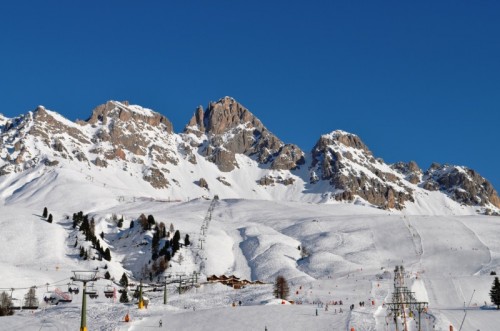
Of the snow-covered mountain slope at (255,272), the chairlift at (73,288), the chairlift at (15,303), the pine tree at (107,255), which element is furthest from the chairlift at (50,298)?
the pine tree at (107,255)

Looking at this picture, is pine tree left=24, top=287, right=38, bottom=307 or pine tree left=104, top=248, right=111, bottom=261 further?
pine tree left=104, top=248, right=111, bottom=261

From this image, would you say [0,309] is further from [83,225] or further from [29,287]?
[83,225]

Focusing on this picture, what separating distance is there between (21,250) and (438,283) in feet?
340

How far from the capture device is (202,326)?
67938mm

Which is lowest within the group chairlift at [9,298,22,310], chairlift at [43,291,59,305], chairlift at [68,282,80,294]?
chairlift at [9,298,22,310]

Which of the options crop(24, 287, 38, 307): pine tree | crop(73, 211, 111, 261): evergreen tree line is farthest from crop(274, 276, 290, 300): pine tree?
crop(73, 211, 111, 261): evergreen tree line

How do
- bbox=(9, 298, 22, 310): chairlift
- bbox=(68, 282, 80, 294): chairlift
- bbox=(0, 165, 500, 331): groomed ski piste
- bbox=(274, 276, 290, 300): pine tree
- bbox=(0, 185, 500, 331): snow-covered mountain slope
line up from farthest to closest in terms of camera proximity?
bbox=(68, 282, 80, 294): chairlift
bbox=(9, 298, 22, 310): chairlift
bbox=(274, 276, 290, 300): pine tree
bbox=(0, 185, 500, 331): snow-covered mountain slope
bbox=(0, 165, 500, 331): groomed ski piste

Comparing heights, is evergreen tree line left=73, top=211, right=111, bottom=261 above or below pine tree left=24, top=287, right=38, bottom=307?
above

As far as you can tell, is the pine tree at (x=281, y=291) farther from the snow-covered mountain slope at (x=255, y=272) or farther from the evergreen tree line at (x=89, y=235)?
the evergreen tree line at (x=89, y=235)

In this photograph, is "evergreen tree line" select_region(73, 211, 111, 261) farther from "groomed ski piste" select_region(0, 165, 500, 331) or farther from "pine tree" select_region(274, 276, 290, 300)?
"pine tree" select_region(274, 276, 290, 300)

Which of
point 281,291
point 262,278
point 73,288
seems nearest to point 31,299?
point 73,288

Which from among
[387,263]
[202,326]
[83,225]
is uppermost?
[83,225]

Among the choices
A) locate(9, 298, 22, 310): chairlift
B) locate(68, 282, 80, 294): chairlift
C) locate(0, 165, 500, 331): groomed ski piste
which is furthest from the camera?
locate(68, 282, 80, 294): chairlift

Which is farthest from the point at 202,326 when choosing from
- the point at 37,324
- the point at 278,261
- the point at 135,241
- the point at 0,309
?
the point at 135,241
